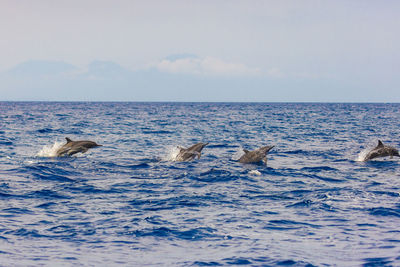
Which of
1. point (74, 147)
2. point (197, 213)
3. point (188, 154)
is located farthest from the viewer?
point (74, 147)

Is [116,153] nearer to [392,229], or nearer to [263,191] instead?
[263,191]

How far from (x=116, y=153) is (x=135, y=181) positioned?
8.21 meters

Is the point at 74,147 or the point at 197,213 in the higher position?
the point at 74,147

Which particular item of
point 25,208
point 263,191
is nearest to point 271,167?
point 263,191

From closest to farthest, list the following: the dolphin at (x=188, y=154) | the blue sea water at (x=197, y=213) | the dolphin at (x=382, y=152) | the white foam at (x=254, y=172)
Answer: the blue sea water at (x=197, y=213) < the white foam at (x=254, y=172) < the dolphin at (x=188, y=154) < the dolphin at (x=382, y=152)

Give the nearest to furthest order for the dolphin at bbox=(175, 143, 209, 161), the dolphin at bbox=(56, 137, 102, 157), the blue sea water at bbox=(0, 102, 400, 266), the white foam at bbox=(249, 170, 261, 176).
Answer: the blue sea water at bbox=(0, 102, 400, 266), the white foam at bbox=(249, 170, 261, 176), the dolphin at bbox=(175, 143, 209, 161), the dolphin at bbox=(56, 137, 102, 157)

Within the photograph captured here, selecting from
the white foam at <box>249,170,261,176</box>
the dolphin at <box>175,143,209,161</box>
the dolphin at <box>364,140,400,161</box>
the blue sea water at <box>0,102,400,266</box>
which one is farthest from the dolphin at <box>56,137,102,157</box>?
the dolphin at <box>364,140,400,161</box>

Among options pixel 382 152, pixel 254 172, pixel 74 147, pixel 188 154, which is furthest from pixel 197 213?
pixel 382 152

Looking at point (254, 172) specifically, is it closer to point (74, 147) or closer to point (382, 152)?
point (382, 152)

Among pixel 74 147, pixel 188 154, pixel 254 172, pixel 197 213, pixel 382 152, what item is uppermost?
pixel 382 152

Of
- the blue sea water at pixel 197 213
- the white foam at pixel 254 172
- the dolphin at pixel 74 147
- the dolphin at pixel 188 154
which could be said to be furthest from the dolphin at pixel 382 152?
→ the dolphin at pixel 74 147

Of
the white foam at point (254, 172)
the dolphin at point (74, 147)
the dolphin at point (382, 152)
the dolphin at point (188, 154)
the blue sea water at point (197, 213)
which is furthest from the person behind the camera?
the dolphin at point (74, 147)

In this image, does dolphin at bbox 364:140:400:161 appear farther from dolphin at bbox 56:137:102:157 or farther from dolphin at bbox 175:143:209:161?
dolphin at bbox 56:137:102:157

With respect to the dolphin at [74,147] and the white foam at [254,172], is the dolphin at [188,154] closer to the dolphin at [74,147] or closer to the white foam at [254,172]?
the white foam at [254,172]
